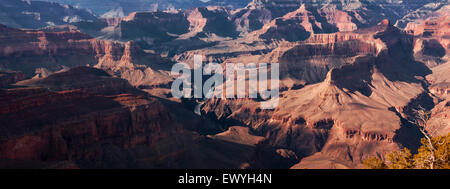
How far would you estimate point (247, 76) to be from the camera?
458 ft

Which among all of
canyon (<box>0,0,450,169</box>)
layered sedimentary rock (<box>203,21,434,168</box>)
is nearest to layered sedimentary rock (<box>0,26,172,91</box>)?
canyon (<box>0,0,450,169</box>)

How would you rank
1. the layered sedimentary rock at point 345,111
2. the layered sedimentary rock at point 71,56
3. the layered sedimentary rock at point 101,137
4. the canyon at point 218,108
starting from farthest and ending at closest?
the layered sedimentary rock at point 71,56
the layered sedimentary rock at point 345,111
the canyon at point 218,108
the layered sedimentary rock at point 101,137

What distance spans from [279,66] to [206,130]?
50.0m

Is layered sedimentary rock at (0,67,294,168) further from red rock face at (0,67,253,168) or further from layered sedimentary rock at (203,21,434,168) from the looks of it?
layered sedimentary rock at (203,21,434,168)

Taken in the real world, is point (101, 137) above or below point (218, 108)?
above

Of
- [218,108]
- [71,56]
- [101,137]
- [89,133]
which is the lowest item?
[218,108]

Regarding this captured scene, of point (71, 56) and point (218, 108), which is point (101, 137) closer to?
point (218, 108)

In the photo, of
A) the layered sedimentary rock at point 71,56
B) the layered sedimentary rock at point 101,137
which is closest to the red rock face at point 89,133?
the layered sedimentary rock at point 101,137

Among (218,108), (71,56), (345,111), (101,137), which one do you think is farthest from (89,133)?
(71,56)

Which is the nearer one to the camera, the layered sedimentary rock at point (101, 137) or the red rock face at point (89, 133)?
the red rock face at point (89, 133)

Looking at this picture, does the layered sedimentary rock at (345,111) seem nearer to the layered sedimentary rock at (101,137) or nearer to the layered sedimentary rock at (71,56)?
the layered sedimentary rock at (101,137)

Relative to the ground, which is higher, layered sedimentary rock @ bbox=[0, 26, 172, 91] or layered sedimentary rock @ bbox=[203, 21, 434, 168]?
layered sedimentary rock @ bbox=[0, 26, 172, 91]
